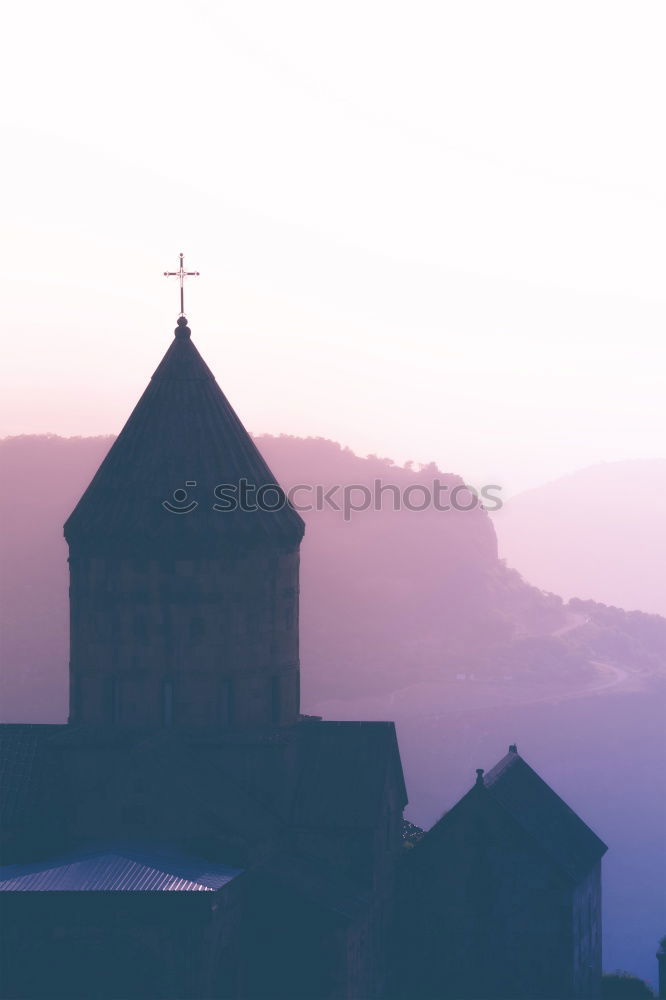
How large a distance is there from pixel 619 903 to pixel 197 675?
5344 inches

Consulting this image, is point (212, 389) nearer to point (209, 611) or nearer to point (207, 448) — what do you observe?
point (207, 448)

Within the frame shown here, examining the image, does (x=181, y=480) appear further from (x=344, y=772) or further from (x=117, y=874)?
(x=117, y=874)

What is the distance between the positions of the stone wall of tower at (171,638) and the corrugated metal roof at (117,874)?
3.60 m

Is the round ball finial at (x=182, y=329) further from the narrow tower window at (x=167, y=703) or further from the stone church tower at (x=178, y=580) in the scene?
the narrow tower window at (x=167, y=703)

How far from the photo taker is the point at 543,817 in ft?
118

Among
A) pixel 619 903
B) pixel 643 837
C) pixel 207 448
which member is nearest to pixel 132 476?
pixel 207 448

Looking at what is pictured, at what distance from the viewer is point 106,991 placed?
2773 centimetres

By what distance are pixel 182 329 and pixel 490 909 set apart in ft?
48.9

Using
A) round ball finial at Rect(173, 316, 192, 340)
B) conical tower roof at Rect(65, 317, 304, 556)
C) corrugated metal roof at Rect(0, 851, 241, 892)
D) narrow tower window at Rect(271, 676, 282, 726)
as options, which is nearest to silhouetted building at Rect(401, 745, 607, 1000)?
narrow tower window at Rect(271, 676, 282, 726)

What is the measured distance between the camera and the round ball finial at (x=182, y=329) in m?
34.0

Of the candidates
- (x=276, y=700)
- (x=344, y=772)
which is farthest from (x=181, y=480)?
(x=344, y=772)

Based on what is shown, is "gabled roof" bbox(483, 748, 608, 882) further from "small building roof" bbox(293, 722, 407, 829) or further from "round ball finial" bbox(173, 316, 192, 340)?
"round ball finial" bbox(173, 316, 192, 340)

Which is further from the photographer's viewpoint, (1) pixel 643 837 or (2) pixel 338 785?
(1) pixel 643 837

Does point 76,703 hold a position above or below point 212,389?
below
